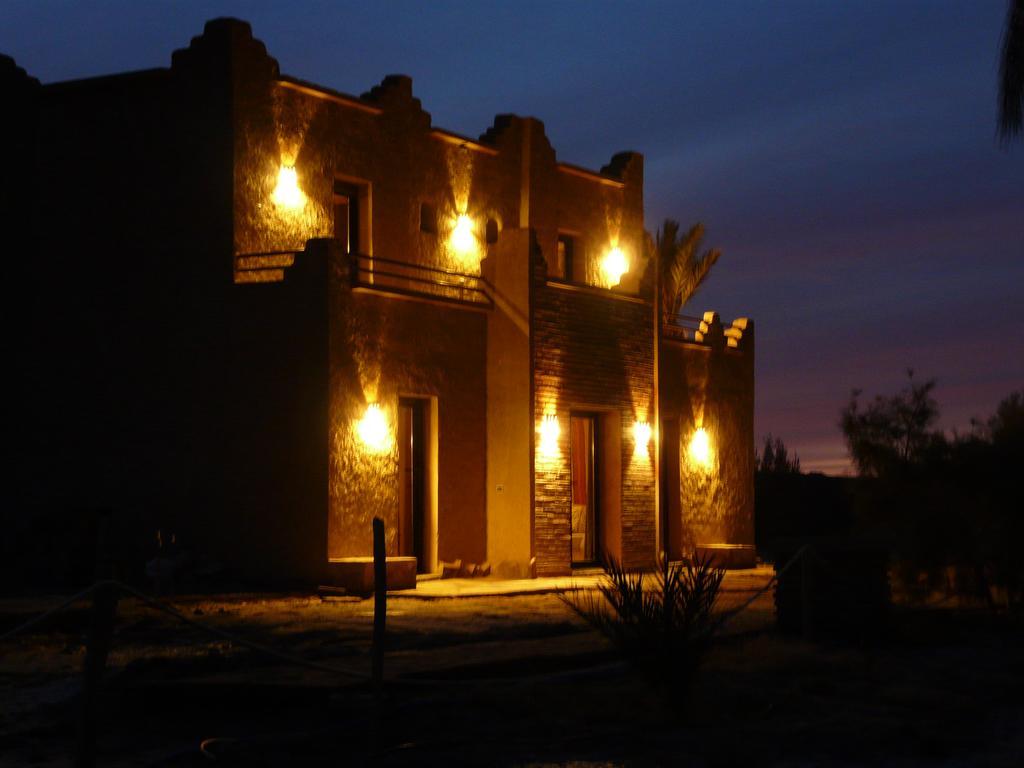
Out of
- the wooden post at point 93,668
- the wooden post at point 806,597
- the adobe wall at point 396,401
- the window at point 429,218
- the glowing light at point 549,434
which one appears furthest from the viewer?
the window at point 429,218

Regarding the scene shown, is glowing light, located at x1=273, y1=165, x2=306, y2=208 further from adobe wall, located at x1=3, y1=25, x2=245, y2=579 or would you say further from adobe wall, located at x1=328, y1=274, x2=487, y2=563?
adobe wall, located at x1=328, y1=274, x2=487, y2=563

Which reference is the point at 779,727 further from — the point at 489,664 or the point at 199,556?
the point at 199,556

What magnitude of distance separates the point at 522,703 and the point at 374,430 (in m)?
9.52

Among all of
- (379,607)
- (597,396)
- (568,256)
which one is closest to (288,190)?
(597,396)

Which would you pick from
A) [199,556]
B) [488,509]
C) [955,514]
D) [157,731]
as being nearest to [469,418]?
[488,509]

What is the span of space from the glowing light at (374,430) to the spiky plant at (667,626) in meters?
9.25

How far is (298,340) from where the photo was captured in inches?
690

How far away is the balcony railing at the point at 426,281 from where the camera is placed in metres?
19.0

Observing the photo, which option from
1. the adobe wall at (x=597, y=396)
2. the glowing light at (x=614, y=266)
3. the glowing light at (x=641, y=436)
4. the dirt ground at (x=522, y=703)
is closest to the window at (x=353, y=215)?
the adobe wall at (x=597, y=396)

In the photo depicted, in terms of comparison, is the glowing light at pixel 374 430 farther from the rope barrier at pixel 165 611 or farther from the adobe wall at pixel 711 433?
the rope barrier at pixel 165 611

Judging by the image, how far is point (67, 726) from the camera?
8.02 metres

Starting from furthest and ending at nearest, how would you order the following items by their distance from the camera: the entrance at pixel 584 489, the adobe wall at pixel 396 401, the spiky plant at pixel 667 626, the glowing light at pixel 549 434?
the entrance at pixel 584 489
the glowing light at pixel 549 434
the adobe wall at pixel 396 401
the spiky plant at pixel 667 626

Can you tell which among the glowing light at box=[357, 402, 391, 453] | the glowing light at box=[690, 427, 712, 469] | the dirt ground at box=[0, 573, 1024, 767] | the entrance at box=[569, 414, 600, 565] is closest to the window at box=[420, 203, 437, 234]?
the entrance at box=[569, 414, 600, 565]

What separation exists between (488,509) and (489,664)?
10.3 metres
